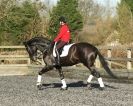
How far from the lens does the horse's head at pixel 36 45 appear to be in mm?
→ 15188

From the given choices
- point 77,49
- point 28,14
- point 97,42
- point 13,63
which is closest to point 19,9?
point 28,14

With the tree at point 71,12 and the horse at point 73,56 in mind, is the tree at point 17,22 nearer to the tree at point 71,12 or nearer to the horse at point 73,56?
the tree at point 71,12

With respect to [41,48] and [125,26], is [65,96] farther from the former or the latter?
[125,26]

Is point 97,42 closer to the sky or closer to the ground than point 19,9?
closer to the ground

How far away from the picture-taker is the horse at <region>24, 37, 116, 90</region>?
14.5 metres

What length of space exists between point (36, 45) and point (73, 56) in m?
1.32

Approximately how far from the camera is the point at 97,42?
138 feet

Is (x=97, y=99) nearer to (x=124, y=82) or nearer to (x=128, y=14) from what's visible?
→ (x=124, y=82)

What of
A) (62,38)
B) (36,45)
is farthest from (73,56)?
(36,45)

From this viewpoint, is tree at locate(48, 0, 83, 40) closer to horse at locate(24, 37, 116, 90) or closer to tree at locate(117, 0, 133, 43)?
tree at locate(117, 0, 133, 43)

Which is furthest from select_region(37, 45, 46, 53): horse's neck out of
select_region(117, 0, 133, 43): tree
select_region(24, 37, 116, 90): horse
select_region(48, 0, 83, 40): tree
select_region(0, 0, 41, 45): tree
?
select_region(48, 0, 83, 40): tree

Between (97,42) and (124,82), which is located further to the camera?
(97,42)

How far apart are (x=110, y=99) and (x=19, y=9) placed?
2148 cm

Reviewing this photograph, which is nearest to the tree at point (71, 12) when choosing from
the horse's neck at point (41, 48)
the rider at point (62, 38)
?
the horse's neck at point (41, 48)
